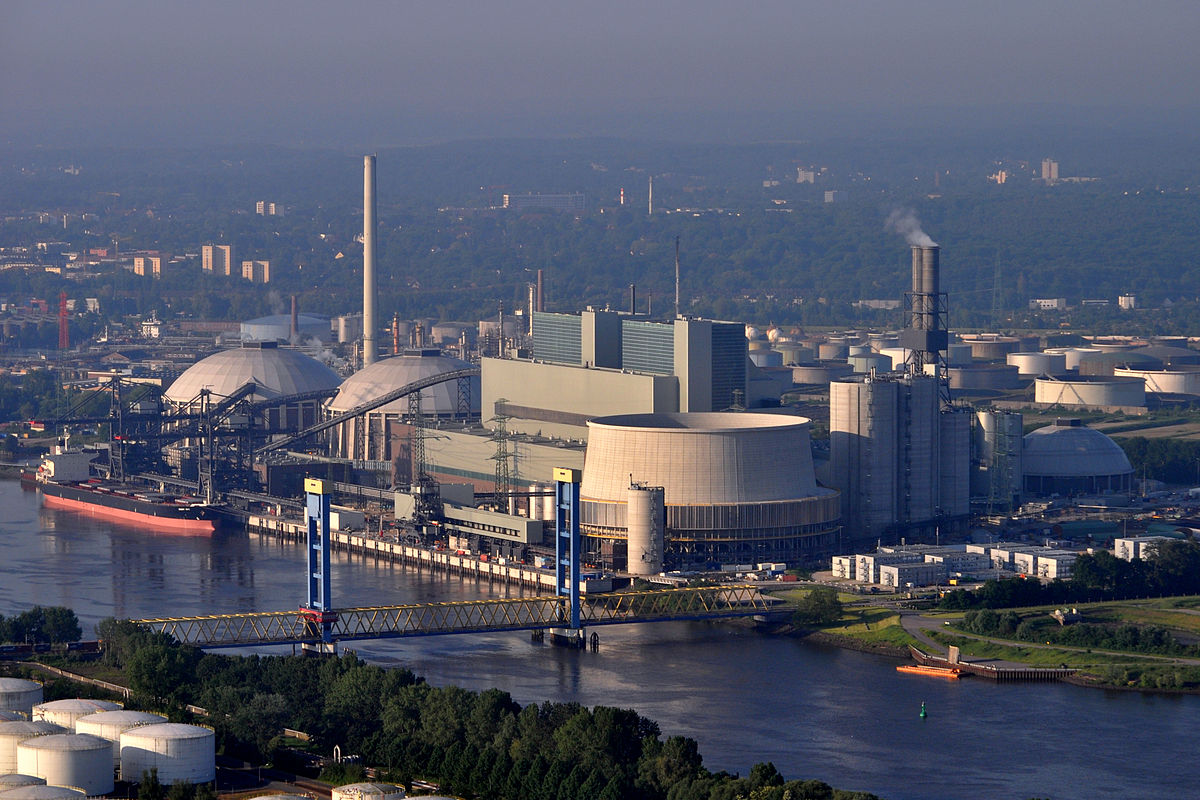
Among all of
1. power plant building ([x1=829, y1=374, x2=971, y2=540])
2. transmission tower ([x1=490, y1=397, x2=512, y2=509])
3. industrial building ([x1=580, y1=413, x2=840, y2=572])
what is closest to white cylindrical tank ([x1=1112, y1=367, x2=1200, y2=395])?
power plant building ([x1=829, y1=374, x2=971, y2=540])

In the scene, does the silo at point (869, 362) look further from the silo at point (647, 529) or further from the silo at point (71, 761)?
the silo at point (71, 761)

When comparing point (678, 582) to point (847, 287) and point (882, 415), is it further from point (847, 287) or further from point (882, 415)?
point (847, 287)

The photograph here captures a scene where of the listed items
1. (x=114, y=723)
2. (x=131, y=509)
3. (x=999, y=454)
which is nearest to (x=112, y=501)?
(x=131, y=509)

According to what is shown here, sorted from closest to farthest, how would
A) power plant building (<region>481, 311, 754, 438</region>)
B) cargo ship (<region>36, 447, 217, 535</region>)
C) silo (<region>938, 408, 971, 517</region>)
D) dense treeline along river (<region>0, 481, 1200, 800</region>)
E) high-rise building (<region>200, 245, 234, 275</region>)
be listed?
dense treeline along river (<region>0, 481, 1200, 800</region>) → silo (<region>938, 408, 971, 517</region>) → power plant building (<region>481, 311, 754, 438</region>) → cargo ship (<region>36, 447, 217, 535</region>) → high-rise building (<region>200, 245, 234, 275</region>)

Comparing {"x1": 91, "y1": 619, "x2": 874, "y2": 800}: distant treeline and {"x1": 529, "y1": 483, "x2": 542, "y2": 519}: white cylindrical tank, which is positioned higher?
{"x1": 529, "y1": 483, "x2": 542, "y2": 519}: white cylindrical tank

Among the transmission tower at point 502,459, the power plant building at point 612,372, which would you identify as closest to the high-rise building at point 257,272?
the power plant building at point 612,372

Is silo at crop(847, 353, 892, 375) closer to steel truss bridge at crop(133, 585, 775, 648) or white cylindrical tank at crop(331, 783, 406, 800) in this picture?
steel truss bridge at crop(133, 585, 775, 648)

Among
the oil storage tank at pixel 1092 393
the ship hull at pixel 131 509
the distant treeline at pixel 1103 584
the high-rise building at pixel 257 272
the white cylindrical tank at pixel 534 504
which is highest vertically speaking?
the high-rise building at pixel 257 272
